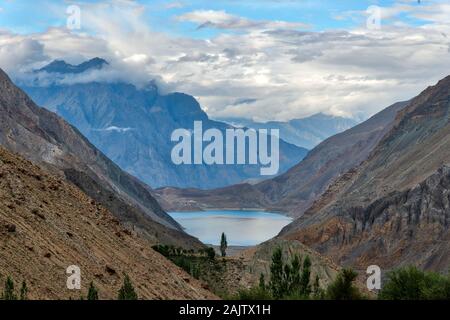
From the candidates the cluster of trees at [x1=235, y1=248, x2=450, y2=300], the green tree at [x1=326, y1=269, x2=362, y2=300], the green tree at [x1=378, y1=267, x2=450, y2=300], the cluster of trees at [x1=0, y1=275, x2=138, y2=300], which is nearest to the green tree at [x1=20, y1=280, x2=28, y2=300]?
the cluster of trees at [x1=0, y1=275, x2=138, y2=300]

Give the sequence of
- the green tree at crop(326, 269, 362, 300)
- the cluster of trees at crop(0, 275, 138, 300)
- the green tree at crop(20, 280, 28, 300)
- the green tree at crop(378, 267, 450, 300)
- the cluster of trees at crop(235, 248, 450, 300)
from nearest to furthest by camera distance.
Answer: the cluster of trees at crop(0, 275, 138, 300) < the green tree at crop(20, 280, 28, 300) < the green tree at crop(326, 269, 362, 300) < the cluster of trees at crop(235, 248, 450, 300) < the green tree at crop(378, 267, 450, 300)

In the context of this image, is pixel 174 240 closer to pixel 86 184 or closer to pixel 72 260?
pixel 86 184

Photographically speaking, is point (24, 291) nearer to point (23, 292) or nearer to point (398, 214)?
point (23, 292)

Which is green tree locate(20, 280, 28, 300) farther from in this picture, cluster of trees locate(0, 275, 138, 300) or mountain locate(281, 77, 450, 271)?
mountain locate(281, 77, 450, 271)

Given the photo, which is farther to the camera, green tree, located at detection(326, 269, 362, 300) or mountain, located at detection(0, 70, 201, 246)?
mountain, located at detection(0, 70, 201, 246)

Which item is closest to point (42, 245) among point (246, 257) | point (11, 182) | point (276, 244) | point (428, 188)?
point (11, 182)
